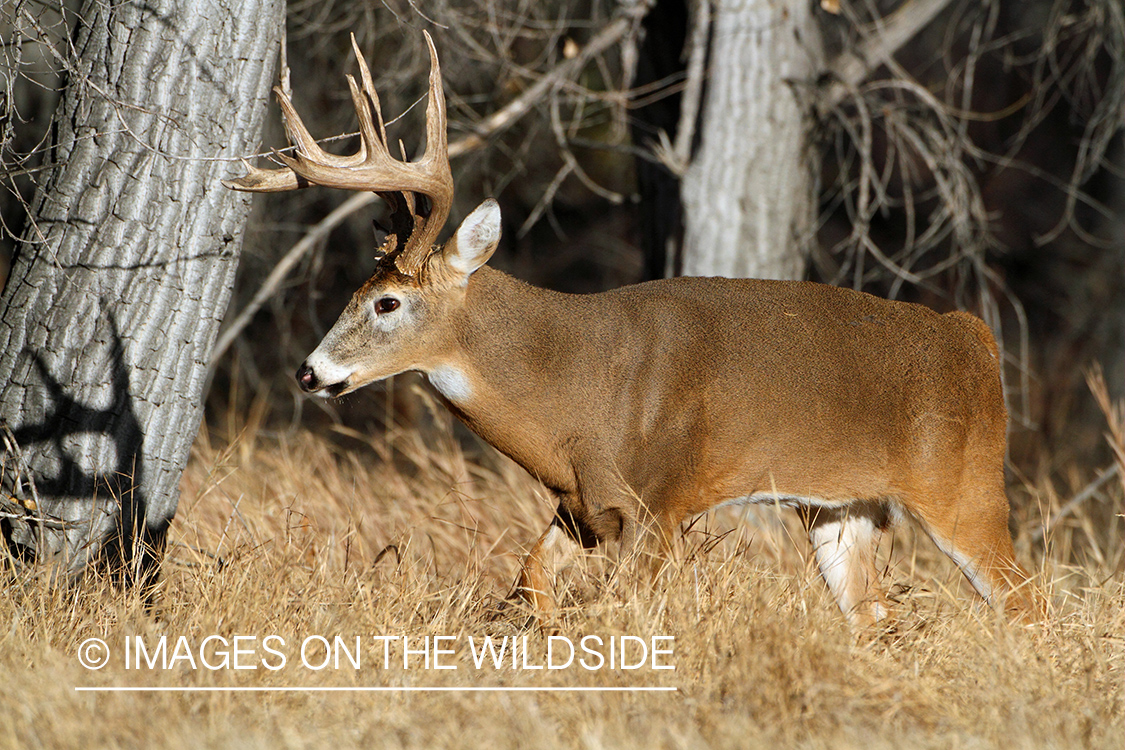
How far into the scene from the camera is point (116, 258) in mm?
4016

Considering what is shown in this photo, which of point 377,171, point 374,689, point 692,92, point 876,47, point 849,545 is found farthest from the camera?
point 876,47

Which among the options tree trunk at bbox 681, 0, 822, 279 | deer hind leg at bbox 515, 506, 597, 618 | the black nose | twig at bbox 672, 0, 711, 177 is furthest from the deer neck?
twig at bbox 672, 0, 711, 177

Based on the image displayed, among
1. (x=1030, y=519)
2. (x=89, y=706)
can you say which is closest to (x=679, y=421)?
(x=89, y=706)

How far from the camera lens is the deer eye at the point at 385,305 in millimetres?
4125

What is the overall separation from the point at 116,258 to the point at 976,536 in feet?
10.3

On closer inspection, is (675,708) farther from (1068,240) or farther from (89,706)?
(1068,240)

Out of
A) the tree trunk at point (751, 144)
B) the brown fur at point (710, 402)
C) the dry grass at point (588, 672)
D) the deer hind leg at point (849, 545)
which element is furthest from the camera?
the tree trunk at point (751, 144)

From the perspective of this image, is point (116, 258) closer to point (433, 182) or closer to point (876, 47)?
point (433, 182)

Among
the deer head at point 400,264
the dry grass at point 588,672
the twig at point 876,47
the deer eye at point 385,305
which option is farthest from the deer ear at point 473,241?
the twig at point 876,47

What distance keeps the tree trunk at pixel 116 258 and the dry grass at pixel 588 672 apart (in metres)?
0.37

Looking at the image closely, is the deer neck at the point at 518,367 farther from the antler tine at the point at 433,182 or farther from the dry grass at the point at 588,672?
the dry grass at the point at 588,672

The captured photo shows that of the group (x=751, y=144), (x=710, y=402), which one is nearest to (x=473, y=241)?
(x=710, y=402)

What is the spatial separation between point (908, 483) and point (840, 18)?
2.85 metres

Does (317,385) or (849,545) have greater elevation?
(317,385)
